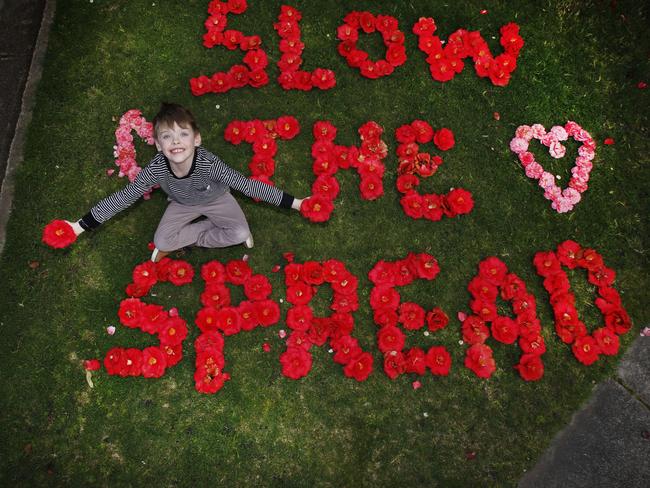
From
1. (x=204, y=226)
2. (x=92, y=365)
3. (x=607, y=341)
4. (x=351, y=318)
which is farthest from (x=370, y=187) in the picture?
(x=92, y=365)

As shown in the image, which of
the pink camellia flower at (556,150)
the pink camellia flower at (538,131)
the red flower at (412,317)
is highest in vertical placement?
the pink camellia flower at (538,131)

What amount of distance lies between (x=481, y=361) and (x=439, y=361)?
0.33 metres

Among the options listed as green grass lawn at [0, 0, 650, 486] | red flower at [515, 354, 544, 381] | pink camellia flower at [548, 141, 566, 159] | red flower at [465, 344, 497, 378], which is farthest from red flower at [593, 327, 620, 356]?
pink camellia flower at [548, 141, 566, 159]

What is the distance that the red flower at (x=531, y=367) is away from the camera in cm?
372

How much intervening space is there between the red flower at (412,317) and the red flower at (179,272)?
169cm

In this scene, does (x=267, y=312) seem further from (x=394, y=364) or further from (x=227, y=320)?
(x=394, y=364)

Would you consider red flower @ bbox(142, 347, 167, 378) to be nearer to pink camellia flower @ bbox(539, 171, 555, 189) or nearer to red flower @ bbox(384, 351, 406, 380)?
red flower @ bbox(384, 351, 406, 380)

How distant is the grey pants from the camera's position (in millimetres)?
3682

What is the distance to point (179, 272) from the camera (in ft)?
12.5

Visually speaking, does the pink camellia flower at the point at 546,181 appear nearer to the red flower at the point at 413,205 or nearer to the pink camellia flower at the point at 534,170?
the pink camellia flower at the point at 534,170

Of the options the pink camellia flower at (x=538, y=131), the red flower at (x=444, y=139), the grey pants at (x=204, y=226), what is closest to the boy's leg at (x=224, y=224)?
the grey pants at (x=204, y=226)

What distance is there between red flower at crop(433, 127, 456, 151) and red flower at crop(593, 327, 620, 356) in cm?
190

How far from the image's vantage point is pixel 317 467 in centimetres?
366

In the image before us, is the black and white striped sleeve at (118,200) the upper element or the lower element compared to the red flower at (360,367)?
upper
